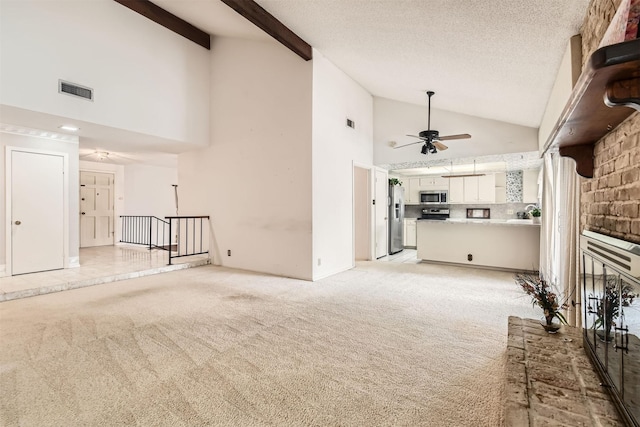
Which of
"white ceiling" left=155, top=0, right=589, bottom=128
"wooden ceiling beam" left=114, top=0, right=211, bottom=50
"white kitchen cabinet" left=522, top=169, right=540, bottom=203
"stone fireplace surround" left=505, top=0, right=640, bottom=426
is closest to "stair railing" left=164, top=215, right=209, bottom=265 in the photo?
"wooden ceiling beam" left=114, top=0, right=211, bottom=50

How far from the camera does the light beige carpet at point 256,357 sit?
5.99 feet

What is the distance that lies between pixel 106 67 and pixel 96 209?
207 inches

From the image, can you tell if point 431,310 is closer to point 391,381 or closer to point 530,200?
point 391,381

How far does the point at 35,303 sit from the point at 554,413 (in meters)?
5.25

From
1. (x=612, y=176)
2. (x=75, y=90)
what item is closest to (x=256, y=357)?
(x=612, y=176)

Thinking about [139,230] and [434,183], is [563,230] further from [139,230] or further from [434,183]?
[139,230]

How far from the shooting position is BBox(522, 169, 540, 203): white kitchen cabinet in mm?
7523

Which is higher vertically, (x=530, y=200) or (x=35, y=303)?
(x=530, y=200)

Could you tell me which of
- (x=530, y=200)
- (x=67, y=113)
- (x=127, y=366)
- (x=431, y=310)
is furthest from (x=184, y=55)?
(x=530, y=200)

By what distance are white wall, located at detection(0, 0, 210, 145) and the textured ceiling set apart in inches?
107

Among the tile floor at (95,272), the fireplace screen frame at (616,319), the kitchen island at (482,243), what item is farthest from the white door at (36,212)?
the fireplace screen frame at (616,319)

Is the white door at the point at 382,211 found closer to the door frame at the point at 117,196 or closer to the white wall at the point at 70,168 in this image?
the white wall at the point at 70,168

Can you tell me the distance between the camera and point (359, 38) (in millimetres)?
4020

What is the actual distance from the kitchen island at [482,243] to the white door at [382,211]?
94 centimetres
